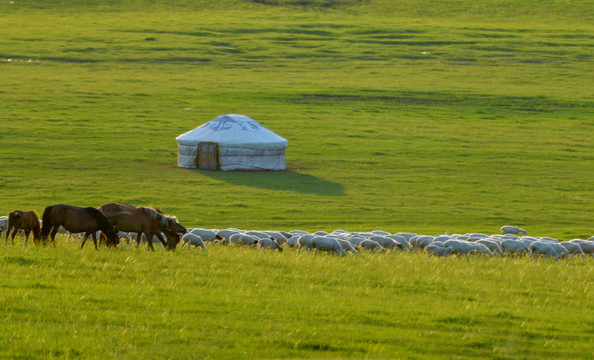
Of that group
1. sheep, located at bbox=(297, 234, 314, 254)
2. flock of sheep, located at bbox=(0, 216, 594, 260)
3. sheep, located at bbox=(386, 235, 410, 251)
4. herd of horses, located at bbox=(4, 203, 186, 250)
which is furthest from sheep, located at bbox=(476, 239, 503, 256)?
herd of horses, located at bbox=(4, 203, 186, 250)

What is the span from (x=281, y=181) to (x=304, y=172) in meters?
2.40

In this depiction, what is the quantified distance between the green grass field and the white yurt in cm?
108

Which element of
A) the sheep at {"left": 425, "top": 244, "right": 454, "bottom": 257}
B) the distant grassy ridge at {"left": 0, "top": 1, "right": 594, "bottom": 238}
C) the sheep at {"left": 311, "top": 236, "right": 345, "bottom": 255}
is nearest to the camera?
the sheep at {"left": 311, "top": 236, "right": 345, "bottom": 255}

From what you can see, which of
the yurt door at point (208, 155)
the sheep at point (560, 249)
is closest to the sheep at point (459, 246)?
the sheep at point (560, 249)

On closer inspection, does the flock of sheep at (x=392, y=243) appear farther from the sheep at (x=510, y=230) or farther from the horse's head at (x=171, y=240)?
the sheep at (x=510, y=230)

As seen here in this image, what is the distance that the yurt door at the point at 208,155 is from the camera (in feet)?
118

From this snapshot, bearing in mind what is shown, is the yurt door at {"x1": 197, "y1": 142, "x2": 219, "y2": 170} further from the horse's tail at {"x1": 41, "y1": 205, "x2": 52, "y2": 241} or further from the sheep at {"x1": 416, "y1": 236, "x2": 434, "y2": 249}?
the horse's tail at {"x1": 41, "y1": 205, "x2": 52, "y2": 241}

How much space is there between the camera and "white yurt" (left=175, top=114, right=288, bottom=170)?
35844 millimetres

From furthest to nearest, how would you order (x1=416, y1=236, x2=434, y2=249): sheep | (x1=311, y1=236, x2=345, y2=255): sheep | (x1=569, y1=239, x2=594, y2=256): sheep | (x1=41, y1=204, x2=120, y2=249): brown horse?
1. (x1=569, y1=239, x2=594, y2=256): sheep
2. (x1=416, y1=236, x2=434, y2=249): sheep
3. (x1=311, y1=236, x2=345, y2=255): sheep
4. (x1=41, y1=204, x2=120, y2=249): brown horse

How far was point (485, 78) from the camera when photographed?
74.6 meters

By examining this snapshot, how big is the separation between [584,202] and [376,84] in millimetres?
40922

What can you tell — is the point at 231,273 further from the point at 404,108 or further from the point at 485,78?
the point at 485,78

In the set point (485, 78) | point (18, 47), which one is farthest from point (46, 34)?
point (485, 78)

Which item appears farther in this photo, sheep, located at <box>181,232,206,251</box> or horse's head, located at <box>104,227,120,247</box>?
sheep, located at <box>181,232,206,251</box>
